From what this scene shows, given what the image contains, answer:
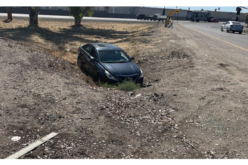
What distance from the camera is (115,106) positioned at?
787cm

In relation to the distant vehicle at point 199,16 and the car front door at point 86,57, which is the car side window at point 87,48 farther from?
the distant vehicle at point 199,16

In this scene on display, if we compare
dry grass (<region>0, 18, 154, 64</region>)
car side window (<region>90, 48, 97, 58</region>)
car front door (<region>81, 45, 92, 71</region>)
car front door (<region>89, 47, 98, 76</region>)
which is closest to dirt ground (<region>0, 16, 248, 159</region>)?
car front door (<region>89, 47, 98, 76</region>)

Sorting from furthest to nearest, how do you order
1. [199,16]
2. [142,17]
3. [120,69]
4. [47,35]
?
[142,17] → [199,16] → [47,35] → [120,69]

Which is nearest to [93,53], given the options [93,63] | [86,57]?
[86,57]

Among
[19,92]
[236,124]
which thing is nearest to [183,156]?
[236,124]

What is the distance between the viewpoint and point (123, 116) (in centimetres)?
716

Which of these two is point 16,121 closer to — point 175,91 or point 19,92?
point 19,92

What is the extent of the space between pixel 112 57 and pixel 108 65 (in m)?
0.93

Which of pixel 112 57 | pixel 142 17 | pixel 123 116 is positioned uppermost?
pixel 142 17


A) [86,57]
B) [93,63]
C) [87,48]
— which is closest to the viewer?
[93,63]

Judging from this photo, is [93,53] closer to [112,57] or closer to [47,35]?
[112,57]

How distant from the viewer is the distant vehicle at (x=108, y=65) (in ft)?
34.5

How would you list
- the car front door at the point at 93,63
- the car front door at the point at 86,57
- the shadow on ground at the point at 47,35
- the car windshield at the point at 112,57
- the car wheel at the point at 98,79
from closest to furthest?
the car wheel at the point at 98,79 < the car front door at the point at 93,63 < the car windshield at the point at 112,57 < the car front door at the point at 86,57 < the shadow on ground at the point at 47,35

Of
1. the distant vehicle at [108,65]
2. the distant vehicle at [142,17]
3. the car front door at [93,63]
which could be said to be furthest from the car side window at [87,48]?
the distant vehicle at [142,17]
